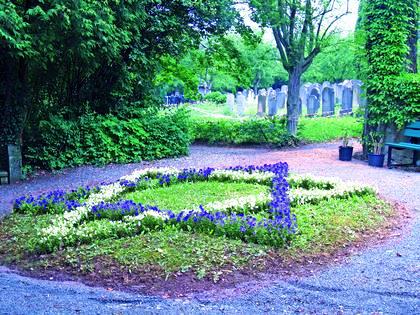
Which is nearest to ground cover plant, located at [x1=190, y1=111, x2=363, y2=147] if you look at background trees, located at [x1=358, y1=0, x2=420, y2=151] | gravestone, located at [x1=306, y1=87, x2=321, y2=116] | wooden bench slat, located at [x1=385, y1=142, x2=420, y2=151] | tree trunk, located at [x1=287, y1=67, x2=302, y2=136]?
tree trunk, located at [x1=287, y1=67, x2=302, y2=136]

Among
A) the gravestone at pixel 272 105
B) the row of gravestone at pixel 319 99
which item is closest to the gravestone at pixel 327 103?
the row of gravestone at pixel 319 99

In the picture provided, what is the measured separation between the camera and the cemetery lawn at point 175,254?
15.0 ft

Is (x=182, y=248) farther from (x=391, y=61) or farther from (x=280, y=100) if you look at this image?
(x=280, y=100)

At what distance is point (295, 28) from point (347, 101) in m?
8.42

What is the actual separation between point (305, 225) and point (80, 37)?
6431 millimetres

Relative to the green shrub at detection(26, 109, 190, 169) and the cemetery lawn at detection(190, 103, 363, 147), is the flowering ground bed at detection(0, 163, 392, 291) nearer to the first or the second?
the green shrub at detection(26, 109, 190, 169)

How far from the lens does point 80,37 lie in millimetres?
9742

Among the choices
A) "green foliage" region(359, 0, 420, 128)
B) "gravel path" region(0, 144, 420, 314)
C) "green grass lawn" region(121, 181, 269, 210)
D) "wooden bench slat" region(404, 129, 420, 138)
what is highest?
"green foliage" region(359, 0, 420, 128)

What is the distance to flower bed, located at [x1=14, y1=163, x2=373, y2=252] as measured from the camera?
5.42 meters

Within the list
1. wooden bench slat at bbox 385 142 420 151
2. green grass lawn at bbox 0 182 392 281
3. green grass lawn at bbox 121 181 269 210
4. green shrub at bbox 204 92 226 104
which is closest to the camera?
green grass lawn at bbox 0 182 392 281

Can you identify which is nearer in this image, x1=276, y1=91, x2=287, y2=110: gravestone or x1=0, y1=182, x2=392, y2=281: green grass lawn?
x1=0, y1=182, x2=392, y2=281: green grass lawn

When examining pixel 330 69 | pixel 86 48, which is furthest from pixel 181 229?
pixel 330 69

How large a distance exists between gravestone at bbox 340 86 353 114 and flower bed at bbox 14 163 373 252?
1681cm

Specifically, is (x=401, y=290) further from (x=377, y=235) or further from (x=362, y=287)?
(x=377, y=235)
